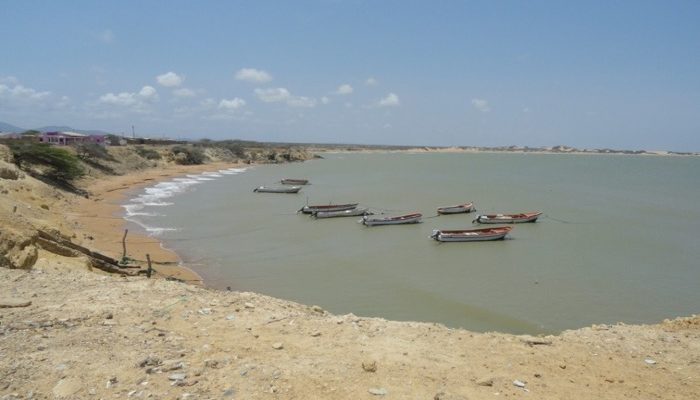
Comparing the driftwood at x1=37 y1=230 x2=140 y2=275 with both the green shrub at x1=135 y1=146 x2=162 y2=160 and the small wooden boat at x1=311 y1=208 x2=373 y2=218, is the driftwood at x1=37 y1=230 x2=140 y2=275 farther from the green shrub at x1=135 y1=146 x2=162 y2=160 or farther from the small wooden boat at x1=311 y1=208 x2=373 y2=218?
the green shrub at x1=135 y1=146 x2=162 y2=160

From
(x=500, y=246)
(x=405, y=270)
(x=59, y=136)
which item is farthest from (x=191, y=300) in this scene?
(x=59, y=136)

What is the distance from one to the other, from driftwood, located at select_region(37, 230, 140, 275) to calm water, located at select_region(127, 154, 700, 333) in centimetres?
330

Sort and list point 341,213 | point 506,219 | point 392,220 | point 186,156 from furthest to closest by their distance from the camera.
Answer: point 186,156 < point 341,213 < point 506,219 < point 392,220

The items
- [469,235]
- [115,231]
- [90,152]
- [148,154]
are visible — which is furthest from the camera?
[148,154]

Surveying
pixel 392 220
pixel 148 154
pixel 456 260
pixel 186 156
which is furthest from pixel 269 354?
pixel 186 156

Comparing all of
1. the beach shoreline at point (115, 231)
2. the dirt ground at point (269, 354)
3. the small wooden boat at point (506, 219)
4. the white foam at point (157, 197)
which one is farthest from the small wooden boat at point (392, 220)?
the dirt ground at point (269, 354)

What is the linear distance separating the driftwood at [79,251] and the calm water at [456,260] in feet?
10.8

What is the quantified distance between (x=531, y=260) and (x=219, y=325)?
55.2 feet

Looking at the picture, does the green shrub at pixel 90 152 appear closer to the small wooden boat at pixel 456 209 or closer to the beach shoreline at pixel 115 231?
the beach shoreline at pixel 115 231

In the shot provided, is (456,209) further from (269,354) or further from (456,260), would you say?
(269,354)

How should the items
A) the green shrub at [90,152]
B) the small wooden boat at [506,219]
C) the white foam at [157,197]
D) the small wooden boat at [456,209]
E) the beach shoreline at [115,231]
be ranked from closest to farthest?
the beach shoreline at [115,231]
the white foam at [157,197]
the small wooden boat at [506,219]
the small wooden boat at [456,209]
the green shrub at [90,152]

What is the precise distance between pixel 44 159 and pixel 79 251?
26127mm

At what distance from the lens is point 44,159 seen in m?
35.1

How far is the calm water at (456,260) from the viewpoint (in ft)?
49.0
